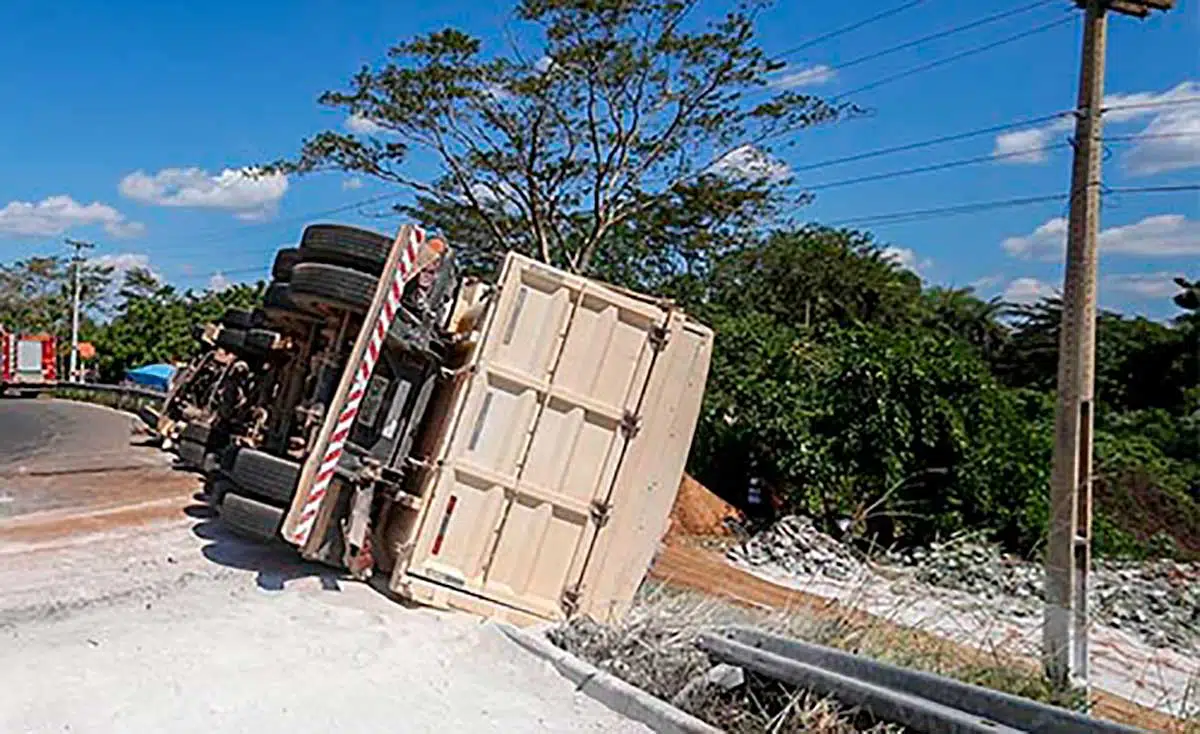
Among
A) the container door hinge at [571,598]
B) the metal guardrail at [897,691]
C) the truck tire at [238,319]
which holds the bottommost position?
the container door hinge at [571,598]

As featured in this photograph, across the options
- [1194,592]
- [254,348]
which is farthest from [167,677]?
[1194,592]

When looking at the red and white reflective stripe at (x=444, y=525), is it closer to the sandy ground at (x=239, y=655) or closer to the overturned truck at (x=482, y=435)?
the overturned truck at (x=482, y=435)

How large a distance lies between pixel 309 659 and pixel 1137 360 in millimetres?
38172

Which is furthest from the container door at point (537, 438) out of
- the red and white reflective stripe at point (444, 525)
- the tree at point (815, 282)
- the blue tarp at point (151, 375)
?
the blue tarp at point (151, 375)

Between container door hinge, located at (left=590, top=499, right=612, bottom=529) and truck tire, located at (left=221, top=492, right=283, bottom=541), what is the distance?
2.25 m

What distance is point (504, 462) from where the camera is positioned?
688cm

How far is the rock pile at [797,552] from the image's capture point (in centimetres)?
1271

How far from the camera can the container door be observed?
22.1 ft

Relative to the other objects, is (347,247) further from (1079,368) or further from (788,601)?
(1079,368)

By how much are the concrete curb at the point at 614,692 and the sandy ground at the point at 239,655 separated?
0.06 m

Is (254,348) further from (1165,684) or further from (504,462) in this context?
(1165,684)

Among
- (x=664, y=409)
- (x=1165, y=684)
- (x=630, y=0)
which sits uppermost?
(x=630, y=0)

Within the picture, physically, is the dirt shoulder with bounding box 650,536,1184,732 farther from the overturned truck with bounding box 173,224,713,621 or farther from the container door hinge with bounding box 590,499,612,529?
the overturned truck with bounding box 173,224,713,621

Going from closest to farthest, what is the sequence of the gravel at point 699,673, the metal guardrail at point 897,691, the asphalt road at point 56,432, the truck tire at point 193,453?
the metal guardrail at point 897,691 < the gravel at point 699,673 < the truck tire at point 193,453 < the asphalt road at point 56,432
